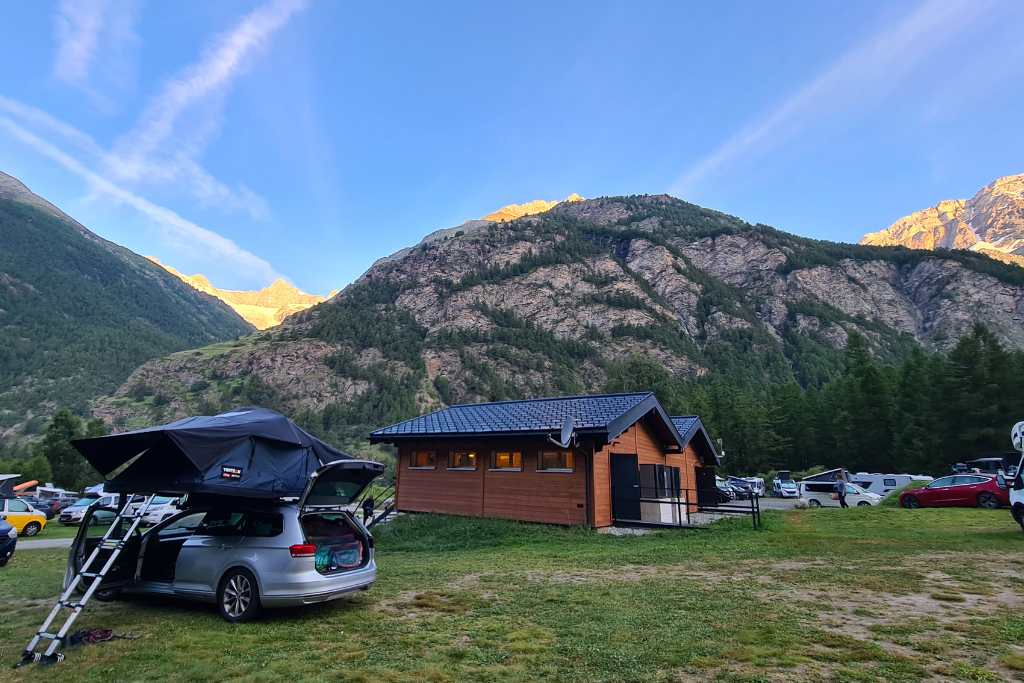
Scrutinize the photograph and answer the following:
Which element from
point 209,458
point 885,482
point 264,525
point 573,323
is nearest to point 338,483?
point 264,525

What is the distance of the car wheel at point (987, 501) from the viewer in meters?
20.3

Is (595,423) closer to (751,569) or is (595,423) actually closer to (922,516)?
(751,569)

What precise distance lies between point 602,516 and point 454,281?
5567 inches

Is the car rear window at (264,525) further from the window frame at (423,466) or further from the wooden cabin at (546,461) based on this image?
the window frame at (423,466)

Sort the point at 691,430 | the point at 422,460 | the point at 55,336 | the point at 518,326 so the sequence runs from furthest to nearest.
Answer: the point at 55,336
the point at 518,326
the point at 691,430
the point at 422,460

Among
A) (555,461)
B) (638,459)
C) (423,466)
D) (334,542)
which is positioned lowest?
(334,542)

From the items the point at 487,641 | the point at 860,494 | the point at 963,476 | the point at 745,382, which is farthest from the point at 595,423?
the point at 745,382

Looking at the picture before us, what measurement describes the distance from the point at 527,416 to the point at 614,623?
43.3 ft

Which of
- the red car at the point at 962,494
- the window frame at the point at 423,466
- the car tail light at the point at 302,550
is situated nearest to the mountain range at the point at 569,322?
the window frame at the point at 423,466

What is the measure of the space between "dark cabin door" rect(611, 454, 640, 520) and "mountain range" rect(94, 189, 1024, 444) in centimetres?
9588

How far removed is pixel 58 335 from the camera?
513 ft

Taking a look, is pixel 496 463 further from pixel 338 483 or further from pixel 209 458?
pixel 209 458

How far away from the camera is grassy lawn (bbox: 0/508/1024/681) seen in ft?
16.3

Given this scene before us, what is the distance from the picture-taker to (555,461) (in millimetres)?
17859
